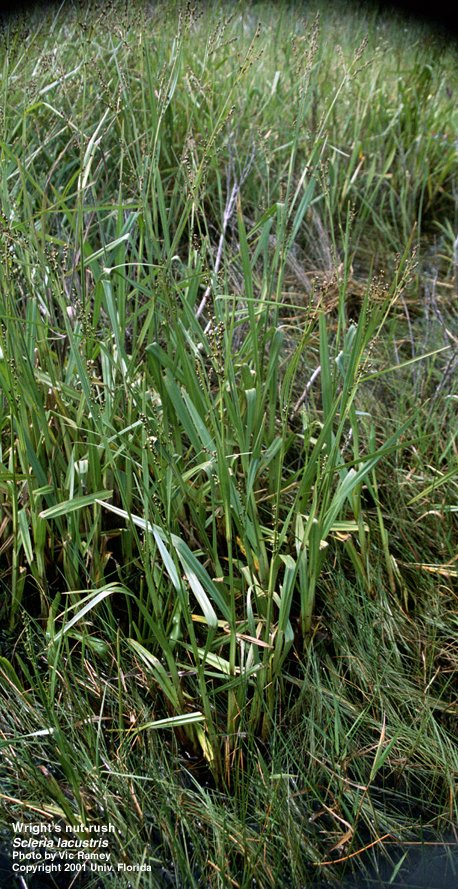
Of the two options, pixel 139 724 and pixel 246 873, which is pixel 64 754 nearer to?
pixel 139 724

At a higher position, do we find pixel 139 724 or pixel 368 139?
pixel 368 139

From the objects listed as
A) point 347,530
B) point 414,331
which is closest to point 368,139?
point 414,331

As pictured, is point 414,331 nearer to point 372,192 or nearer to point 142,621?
point 372,192

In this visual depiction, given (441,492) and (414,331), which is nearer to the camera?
(441,492)

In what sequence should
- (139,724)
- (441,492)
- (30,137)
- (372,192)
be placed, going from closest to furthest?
(139,724) < (441,492) < (30,137) < (372,192)

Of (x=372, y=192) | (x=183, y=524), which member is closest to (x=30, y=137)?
(x=372, y=192)

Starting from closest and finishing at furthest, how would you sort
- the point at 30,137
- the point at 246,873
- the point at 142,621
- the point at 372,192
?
1. the point at 246,873
2. the point at 142,621
3. the point at 30,137
4. the point at 372,192

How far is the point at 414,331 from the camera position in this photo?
9.04 feet

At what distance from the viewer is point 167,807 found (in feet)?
5.23

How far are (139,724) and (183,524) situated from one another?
449 millimetres

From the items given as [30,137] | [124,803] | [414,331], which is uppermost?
[30,137]

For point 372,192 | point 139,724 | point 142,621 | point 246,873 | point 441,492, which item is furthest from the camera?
point 372,192

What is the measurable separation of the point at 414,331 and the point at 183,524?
50.8 inches

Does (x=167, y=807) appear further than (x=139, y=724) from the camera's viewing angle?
No
